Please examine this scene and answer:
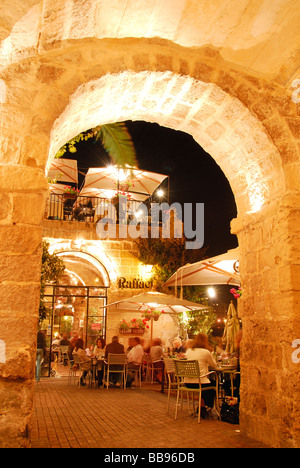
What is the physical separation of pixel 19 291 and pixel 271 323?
2.50m

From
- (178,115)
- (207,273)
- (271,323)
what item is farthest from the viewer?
(207,273)

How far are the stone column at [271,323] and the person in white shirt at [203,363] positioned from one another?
3.95 ft

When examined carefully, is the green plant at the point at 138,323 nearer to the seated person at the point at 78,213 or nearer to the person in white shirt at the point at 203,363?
the seated person at the point at 78,213

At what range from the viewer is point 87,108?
410cm

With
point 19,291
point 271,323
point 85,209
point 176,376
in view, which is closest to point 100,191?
point 85,209

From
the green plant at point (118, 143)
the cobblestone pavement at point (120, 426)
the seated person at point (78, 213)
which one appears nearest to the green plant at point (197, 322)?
the cobblestone pavement at point (120, 426)

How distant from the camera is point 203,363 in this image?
→ 18.2 ft

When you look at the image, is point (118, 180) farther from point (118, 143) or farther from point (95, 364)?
point (118, 143)

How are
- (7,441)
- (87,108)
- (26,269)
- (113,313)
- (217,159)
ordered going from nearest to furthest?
1. (7,441)
2. (26,269)
3. (87,108)
4. (217,159)
5. (113,313)

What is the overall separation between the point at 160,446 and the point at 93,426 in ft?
3.99

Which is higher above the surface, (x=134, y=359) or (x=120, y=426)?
(x=134, y=359)
